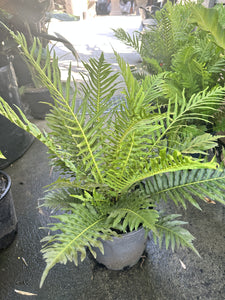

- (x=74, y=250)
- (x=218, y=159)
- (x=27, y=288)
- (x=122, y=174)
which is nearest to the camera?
(x=74, y=250)

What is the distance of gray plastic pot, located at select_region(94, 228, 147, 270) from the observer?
1074 millimetres

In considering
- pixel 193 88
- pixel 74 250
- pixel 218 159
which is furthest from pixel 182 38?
pixel 74 250

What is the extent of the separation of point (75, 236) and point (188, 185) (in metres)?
0.49

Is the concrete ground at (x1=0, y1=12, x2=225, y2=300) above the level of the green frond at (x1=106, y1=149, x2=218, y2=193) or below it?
below

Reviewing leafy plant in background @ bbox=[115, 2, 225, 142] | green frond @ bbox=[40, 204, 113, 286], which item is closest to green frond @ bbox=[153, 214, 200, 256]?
green frond @ bbox=[40, 204, 113, 286]

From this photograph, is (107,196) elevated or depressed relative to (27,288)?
elevated

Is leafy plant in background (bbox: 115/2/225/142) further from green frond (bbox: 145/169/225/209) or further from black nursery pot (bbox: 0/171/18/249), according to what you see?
black nursery pot (bbox: 0/171/18/249)

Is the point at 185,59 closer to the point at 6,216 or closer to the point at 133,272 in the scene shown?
the point at 133,272

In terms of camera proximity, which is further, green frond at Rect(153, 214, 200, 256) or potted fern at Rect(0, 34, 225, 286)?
green frond at Rect(153, 214, 200, 256)

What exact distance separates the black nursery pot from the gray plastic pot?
0.52 m

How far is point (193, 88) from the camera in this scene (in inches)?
60.7

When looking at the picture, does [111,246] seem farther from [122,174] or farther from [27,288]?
[27,288]

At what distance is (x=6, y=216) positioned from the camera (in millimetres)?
1335

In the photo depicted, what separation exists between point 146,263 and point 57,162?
71 centimetres
